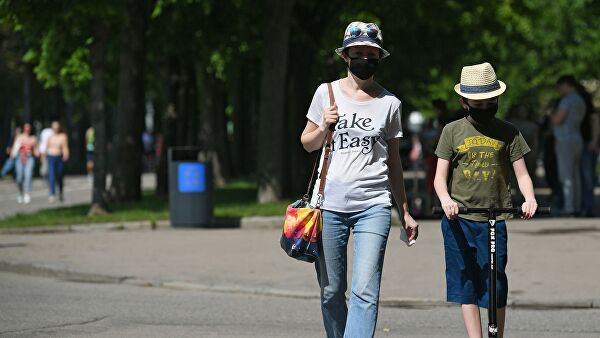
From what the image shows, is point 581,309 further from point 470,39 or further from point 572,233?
point 470,39

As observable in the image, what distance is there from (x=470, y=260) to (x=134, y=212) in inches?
543

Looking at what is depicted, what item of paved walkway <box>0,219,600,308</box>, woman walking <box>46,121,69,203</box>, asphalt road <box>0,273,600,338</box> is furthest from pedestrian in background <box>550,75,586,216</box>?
woman walking <box>46,121,69,203</box>

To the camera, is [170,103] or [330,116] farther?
[170,103]

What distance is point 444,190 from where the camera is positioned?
7.05 metres

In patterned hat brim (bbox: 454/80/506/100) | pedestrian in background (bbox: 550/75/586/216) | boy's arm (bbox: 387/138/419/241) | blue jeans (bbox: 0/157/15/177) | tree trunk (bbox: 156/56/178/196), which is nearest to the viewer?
boy's arm (bbox: 387/138/419/241)

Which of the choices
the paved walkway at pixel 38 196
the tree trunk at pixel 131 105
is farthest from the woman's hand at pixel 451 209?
the tree trunk at pixel 131 105

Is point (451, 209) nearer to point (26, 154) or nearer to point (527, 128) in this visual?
point (527, 128)

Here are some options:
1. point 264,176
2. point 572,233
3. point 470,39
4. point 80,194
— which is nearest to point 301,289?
point 572,233

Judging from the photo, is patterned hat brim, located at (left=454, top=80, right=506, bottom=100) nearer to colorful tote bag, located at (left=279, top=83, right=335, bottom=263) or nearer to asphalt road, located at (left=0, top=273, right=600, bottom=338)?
colorful tote bag, located at (left=279, top=83, right=335, bottom=263)

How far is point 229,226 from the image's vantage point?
1900 cm

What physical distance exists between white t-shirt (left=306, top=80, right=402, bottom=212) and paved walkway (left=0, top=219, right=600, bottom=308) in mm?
4200

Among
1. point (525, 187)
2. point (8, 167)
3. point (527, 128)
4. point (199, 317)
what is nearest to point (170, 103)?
point (8, 167)

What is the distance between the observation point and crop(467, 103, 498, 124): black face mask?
280 inches

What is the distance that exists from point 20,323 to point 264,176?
42.8 ft
